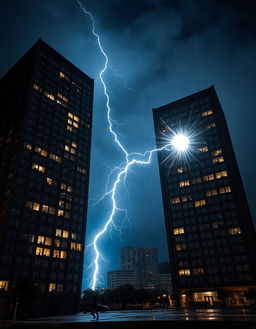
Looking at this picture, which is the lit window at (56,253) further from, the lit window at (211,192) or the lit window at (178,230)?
the lit window at (211,192)

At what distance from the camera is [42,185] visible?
7331cm

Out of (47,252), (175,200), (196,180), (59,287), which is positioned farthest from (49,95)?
(196,180)

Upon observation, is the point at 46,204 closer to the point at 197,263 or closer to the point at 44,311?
the point at 44,311

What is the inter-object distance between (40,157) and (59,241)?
82.0ft

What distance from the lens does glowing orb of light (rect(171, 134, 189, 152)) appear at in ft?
371

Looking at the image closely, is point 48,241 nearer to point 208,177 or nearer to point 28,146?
point 28,146

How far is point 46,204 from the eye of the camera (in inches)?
2859

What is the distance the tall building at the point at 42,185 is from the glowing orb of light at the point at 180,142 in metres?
41.6

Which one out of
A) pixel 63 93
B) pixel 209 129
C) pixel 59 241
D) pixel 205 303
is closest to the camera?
pixel 59 241

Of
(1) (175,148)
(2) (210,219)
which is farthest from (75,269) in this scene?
(1) (175,148)

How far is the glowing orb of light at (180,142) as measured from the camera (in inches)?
4446

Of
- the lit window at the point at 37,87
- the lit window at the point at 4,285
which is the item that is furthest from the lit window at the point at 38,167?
the lit window at the point at 4,285

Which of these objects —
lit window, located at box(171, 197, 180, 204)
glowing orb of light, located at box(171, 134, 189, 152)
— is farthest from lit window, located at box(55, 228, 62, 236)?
glowing orb of light, located at box(171, 134, 189, 152)

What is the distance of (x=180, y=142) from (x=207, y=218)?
37.0 m
